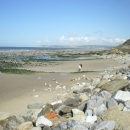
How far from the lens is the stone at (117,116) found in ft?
19.4

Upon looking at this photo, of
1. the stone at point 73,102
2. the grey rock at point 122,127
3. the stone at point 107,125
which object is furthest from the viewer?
the stone at point 73,102

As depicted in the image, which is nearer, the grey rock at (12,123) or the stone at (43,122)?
the stone at (43,122)

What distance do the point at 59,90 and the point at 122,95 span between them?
267 inches

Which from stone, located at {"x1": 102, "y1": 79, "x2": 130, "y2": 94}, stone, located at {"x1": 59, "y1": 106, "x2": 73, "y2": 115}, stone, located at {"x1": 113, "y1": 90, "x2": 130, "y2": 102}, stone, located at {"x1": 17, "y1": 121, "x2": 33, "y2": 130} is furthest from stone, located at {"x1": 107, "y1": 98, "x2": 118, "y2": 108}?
stone, located at {"x1": 17, "y1": 121, "x2": 33, "y2": 130}

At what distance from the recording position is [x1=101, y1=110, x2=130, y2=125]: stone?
592 cm

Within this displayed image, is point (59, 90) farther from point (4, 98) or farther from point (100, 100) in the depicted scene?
point (100, 100)

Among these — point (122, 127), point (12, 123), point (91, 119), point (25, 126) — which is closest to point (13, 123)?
point (12, 123)

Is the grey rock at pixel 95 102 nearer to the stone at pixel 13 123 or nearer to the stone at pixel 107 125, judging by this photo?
the stone at pixel 107 125

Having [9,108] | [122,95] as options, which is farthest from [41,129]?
[9,108]

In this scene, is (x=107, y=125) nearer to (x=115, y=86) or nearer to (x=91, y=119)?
(x=91, y=119)

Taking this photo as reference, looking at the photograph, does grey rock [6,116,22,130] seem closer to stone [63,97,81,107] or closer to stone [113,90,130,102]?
stone [63,97,81,107]

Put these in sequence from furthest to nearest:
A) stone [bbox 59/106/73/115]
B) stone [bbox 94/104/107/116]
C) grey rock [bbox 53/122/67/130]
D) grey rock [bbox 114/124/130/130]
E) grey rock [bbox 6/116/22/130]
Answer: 1. stone [bbox 59/106/73/115]
2. grey rock [bbox 6/116/22/130]
3. stone [bbox 94/104/107/116]
4. grey rock [bbox 53/122/67/130]
5. grey rock [bbox 114/124/130/130]

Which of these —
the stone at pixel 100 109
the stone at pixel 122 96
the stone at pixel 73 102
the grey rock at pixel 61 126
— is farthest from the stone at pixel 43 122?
the stone at pixel 122 96

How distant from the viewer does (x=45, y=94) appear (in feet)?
42.8
